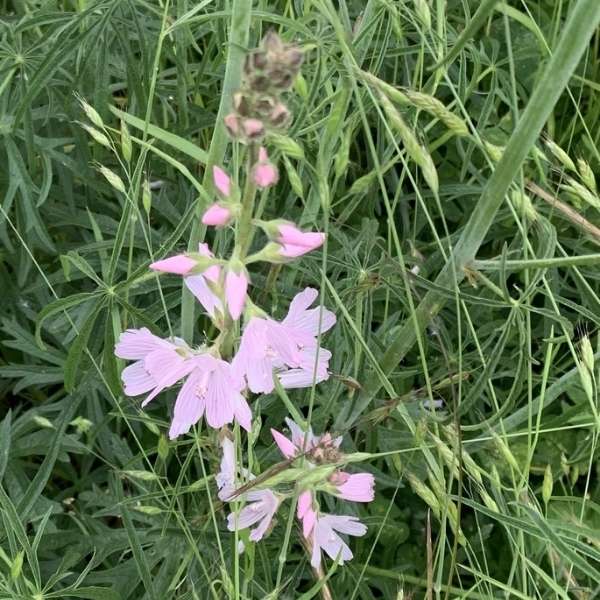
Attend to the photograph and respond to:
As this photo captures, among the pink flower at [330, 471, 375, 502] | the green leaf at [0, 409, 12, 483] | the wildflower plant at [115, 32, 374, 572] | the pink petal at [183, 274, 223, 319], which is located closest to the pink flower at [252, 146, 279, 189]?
the wildflower plant at [115, 32, 374, 572]

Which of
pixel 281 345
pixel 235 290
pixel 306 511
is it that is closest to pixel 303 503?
pixel 306 511

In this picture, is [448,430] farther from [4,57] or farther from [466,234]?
[4,57]

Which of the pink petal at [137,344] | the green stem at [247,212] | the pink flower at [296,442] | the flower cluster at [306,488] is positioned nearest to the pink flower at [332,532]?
the flower cluster at [306,488]

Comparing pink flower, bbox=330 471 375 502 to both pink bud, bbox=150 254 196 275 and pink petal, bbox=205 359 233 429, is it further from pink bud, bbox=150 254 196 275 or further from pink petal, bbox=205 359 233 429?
pink bud, bbox=150 254 196 275

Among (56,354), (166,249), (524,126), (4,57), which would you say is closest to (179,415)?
(166,249)

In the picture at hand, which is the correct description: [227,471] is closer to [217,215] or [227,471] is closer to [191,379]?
[191,379]
